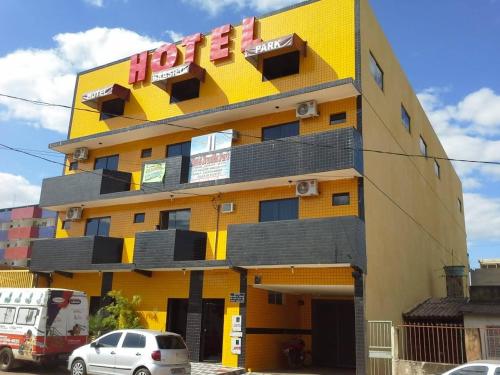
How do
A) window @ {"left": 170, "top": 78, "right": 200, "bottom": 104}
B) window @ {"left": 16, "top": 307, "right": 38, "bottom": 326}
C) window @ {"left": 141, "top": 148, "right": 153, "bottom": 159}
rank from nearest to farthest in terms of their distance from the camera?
window @ {"left": 16, "top": 307, "right": 38, "bottom": 326}
window @ {"left": 170, "top": 78, "right": 200, "bottom": 104}
window @ {"left": 141, "top": 148, "right": 153, "bottom": 159}

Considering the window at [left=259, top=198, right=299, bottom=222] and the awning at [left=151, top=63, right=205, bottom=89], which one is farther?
the awning at [left=151, top=63, right=205, bottom=89]

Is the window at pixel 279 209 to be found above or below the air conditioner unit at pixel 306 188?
below

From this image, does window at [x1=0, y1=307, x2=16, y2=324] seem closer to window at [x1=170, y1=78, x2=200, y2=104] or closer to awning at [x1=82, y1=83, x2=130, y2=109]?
window at [x1=170, y1=78, x2=200, y2=104]

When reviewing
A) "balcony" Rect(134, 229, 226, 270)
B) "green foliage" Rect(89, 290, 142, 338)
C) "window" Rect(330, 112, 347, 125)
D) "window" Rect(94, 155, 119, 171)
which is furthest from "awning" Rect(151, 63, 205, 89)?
"green foliage" Rect(89, 290, 142, 338)

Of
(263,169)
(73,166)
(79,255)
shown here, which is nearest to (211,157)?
(263,169)

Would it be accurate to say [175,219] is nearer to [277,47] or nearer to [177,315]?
[177,315]

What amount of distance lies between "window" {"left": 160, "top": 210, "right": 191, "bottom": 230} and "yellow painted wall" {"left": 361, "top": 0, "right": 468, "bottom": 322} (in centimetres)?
800

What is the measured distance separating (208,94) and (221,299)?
882cm

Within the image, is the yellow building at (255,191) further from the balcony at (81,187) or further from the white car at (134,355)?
the white car at (134,355)

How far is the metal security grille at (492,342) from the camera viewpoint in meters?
14.8

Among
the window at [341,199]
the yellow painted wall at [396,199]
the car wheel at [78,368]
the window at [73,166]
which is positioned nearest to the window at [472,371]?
the yellow painted wall at [396,199]

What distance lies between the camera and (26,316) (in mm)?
15398

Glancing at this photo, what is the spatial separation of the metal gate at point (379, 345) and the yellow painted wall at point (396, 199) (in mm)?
523

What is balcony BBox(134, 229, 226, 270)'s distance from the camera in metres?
18.8
